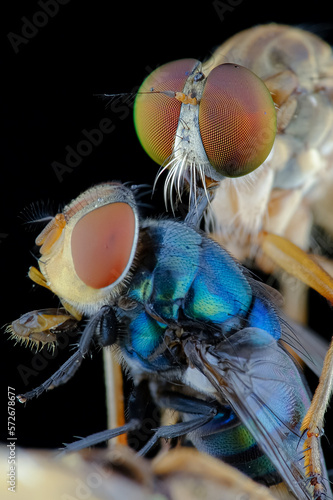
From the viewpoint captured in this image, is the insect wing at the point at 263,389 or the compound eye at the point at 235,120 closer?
the insect wing at the point at 263,389

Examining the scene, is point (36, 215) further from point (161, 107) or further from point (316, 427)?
point (316, 427)

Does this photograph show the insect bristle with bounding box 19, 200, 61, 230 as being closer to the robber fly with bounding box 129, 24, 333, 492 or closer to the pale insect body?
the robber fly with bounding box 129, 24, 333, 492
